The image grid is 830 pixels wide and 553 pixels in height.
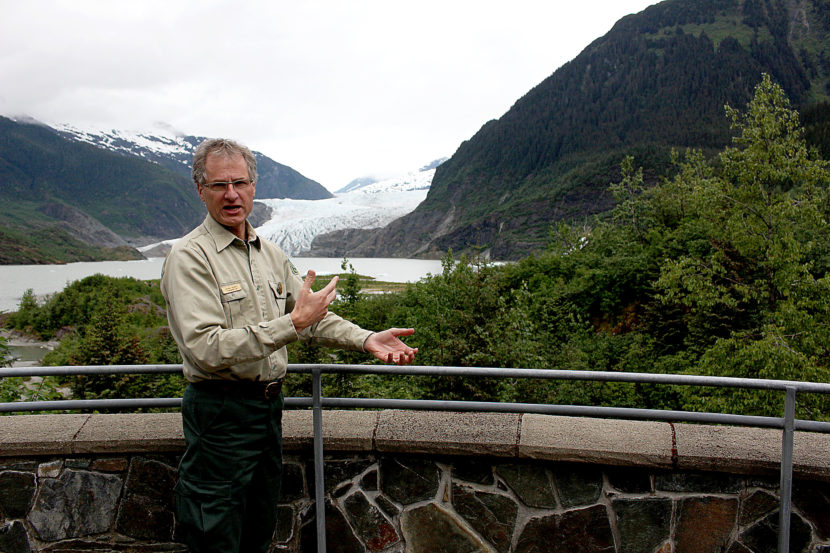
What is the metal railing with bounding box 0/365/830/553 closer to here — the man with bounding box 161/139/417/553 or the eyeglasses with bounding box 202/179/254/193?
the man with bounding box 161/139/417/553

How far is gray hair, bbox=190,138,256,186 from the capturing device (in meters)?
2.19

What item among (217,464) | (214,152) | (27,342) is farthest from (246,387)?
(27,342)

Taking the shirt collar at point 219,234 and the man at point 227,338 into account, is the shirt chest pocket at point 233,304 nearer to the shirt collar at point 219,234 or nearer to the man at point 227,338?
the man at point 227,338

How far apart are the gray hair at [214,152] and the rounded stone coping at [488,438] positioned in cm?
130

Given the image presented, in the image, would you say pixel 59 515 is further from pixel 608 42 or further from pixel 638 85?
pixel 608 42

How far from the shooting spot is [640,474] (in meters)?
2.67

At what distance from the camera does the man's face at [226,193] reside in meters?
2.20

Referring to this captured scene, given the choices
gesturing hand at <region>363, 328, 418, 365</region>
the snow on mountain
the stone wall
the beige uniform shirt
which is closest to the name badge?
the beige uniform shirt

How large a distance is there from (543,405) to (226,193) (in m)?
1.62

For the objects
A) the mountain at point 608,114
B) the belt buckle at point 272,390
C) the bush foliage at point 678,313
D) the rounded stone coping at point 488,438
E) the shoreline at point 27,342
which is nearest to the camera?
the belt buckle at point 272,390

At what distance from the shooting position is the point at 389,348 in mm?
2518

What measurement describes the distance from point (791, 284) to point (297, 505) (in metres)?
10.6

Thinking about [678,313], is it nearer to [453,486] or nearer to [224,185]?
[453,486]

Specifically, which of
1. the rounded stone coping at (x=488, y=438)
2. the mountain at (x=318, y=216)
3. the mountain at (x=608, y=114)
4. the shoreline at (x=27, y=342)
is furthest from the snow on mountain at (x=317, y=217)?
the rounded stone coping at (x=488, y=438)
